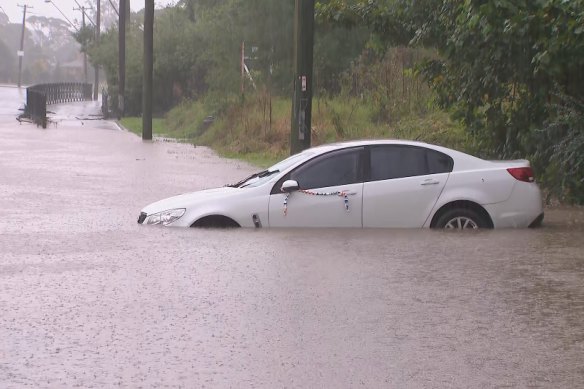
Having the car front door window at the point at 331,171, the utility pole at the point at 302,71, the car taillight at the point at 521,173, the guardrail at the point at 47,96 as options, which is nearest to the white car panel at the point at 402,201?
the car front door window at the point at 331,171

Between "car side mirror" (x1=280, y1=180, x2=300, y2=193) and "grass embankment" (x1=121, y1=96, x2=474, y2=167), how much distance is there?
7.63 m

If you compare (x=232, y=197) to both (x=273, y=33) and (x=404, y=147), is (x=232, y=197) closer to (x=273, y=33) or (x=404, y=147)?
(x=404, y=147)

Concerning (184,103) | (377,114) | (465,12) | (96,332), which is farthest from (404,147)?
(184,103)

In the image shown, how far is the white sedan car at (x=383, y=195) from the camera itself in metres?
12.9

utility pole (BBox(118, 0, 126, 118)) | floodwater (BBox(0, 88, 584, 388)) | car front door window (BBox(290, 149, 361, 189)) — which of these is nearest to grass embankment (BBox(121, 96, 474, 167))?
car front door window (BBox(290, 149, 361, 189))

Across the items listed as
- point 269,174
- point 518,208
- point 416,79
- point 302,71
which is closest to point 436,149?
point 518,208

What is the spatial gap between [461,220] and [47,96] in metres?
54.3

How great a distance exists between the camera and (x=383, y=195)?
509 inches

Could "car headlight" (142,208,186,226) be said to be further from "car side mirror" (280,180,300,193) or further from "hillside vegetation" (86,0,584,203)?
"hillside vegetation" (86,0,584,203)

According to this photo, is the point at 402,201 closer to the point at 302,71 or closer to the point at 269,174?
the point at 269,174

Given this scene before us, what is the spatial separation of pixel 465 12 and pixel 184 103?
33.6 metres

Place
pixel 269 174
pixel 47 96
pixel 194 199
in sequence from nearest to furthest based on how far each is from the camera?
pixel 194 199 → pixel 269 174 → pixel 47 96

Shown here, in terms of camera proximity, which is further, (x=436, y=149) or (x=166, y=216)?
(x=166, y=216)

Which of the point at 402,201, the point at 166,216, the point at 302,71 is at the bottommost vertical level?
the point at 166,216
